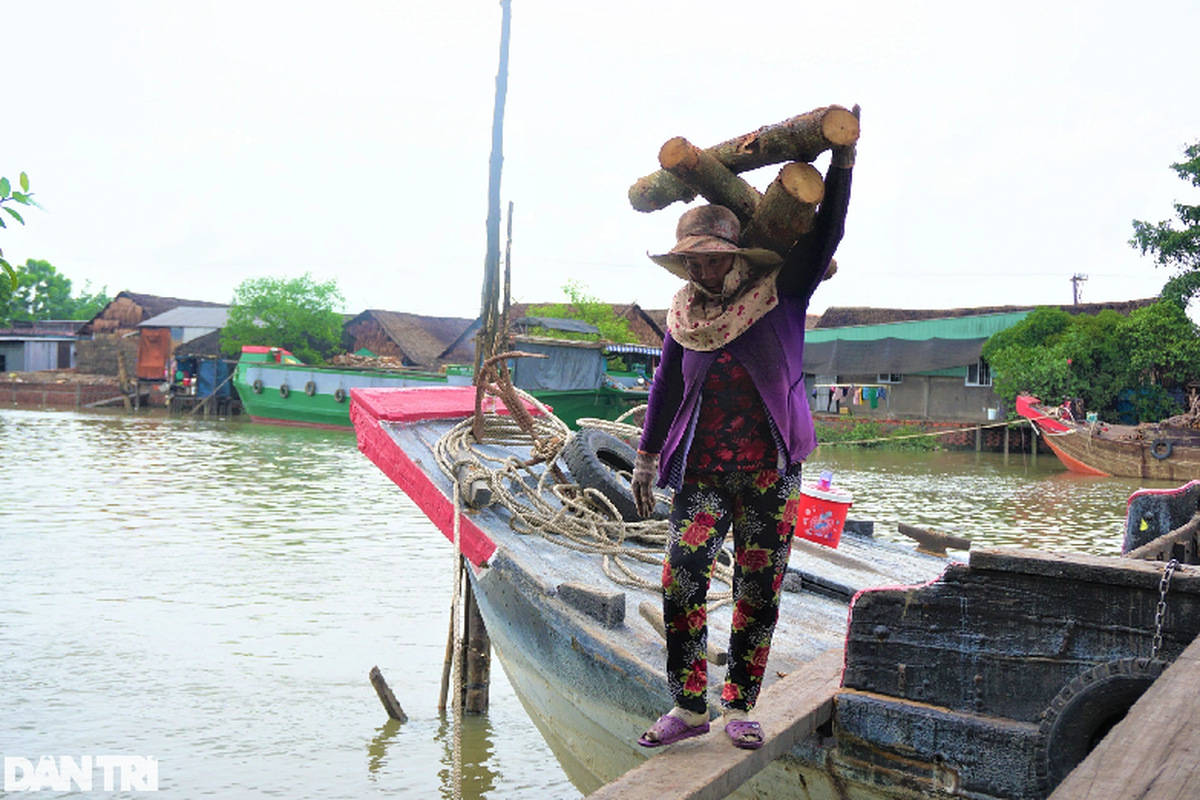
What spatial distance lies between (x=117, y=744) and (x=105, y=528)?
245 inches

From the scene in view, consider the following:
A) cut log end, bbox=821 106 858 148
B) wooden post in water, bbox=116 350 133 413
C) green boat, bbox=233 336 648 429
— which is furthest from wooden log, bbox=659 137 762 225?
wooden post in water, bbox=116 350 133 413

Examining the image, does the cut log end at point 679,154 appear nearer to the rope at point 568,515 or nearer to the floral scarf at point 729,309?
the floral scarf at point 729,309

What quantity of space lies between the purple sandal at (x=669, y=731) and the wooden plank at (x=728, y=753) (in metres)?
0.03

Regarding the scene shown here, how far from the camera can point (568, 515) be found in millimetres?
4688

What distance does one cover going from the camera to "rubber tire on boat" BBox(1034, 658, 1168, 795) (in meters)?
2.08

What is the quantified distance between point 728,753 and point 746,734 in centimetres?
6

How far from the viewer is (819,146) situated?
2.24 meters

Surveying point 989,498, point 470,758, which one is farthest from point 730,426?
point 989,498

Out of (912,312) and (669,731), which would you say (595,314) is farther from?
(669,731)

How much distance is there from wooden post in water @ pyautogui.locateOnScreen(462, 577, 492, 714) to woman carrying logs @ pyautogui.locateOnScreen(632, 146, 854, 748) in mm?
3318

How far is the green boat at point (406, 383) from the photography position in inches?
799

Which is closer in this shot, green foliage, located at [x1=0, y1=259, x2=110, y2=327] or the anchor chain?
the anchor chain

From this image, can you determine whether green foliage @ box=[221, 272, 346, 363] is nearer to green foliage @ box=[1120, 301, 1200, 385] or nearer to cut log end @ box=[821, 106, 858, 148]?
green foliage @ box=[1120, 301, 1200, 385]

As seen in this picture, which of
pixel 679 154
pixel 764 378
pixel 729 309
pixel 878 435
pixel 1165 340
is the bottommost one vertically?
pixel 878 435
